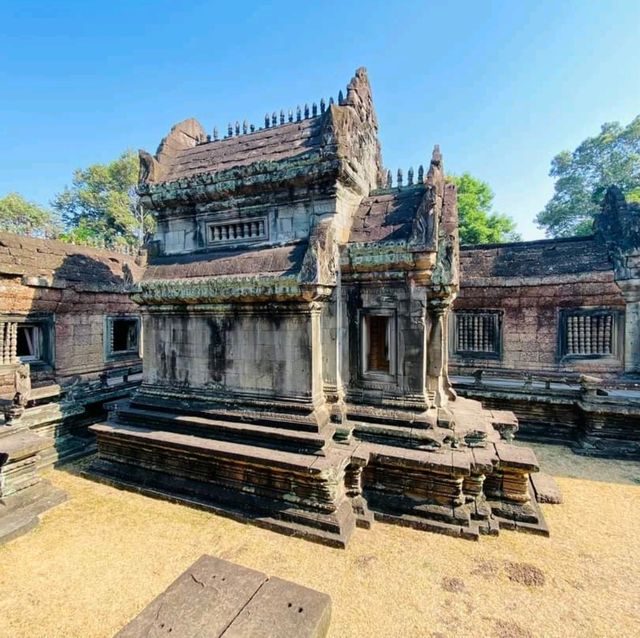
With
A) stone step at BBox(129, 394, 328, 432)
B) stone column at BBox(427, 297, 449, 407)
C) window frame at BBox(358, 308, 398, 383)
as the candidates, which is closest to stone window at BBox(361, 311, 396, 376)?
window frame at BBox(358, 308, 398, 383)

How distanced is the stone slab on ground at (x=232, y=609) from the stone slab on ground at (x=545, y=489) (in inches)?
221

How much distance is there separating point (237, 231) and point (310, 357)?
3510 millimetres

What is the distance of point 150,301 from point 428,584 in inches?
286

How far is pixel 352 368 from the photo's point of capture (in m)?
7.33

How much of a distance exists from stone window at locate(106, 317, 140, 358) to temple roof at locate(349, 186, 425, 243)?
10873 millimetres

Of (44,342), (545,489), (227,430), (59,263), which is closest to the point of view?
(227,430)

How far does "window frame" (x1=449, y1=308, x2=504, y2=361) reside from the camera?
1384 cm

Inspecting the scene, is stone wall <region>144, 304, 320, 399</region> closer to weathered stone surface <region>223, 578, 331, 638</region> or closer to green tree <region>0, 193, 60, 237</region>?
weathered stone surface <region>223, 578, 331, 638</region>

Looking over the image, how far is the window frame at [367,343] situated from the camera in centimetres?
699

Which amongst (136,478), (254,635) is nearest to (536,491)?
(254,635)

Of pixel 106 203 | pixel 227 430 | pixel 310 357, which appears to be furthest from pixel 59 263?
pixel 106 203

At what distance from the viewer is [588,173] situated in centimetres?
3175

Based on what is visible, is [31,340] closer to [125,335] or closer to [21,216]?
[125,335]

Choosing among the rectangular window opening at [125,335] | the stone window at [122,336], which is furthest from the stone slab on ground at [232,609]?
the rectangular window opening at [125,335]
